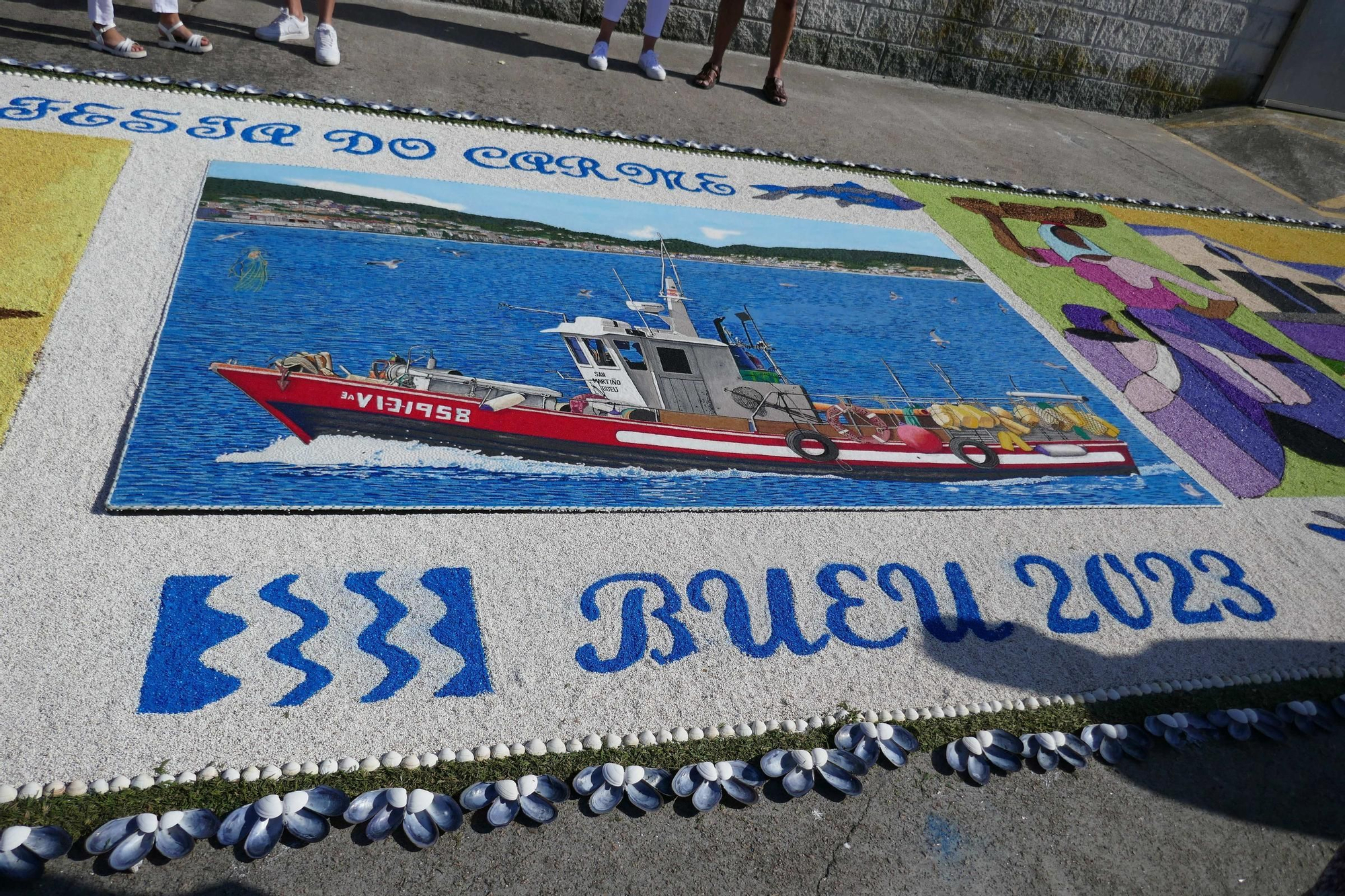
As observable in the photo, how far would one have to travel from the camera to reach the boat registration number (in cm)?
263

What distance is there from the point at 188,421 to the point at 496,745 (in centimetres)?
131

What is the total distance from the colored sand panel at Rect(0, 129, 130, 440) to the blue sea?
0.34m

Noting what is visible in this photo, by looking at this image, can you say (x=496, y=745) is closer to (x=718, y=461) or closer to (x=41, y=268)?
(x=718, y=461)

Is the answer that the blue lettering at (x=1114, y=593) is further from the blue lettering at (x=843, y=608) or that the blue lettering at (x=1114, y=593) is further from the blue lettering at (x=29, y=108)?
the blue lettering at (x=29, y=108)

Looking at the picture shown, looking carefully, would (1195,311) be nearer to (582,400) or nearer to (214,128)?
(582,400)

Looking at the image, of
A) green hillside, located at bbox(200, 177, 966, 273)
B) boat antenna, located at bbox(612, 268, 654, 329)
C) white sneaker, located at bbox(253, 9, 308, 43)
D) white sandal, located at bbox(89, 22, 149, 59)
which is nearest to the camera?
boat antenna, located at bbox(612, 268, 654, 329)

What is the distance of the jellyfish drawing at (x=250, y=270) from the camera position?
9.83 ft

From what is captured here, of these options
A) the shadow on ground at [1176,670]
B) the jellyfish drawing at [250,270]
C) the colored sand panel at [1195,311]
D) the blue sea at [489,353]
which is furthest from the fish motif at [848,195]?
the shadow on ground at [1176,670]

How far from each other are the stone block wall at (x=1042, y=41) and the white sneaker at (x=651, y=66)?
0.89 m

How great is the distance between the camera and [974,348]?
3.68 meters

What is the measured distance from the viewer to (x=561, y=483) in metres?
2.59

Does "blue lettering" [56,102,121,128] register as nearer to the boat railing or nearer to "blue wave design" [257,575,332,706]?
"blue wave design" [257,575,332,706]

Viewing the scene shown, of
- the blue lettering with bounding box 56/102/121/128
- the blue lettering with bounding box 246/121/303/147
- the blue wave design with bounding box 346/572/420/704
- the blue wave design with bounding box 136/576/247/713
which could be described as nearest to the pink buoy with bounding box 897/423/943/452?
the blue wave design with bounding box 346/572/420/704

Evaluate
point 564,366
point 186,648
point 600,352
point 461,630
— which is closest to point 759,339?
point 600,352
